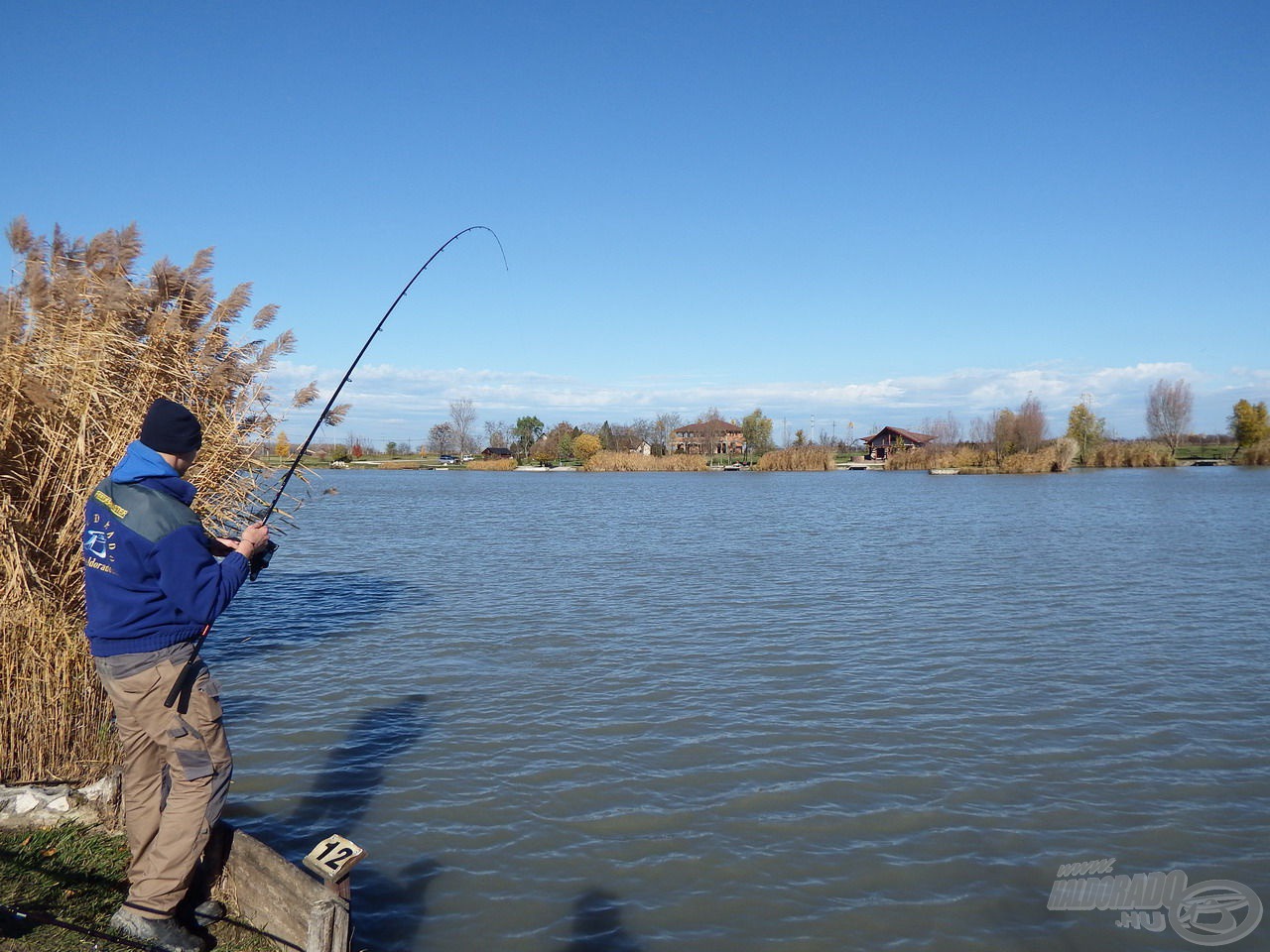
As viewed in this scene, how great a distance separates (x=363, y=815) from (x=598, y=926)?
7.80ft

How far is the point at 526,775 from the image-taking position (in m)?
7.51

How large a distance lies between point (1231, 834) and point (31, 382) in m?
9.13

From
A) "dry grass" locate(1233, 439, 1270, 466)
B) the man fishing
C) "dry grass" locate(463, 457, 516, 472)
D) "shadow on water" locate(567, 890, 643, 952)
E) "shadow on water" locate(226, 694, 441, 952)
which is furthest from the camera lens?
"dry grass" locate(463, 457, 516, 472)

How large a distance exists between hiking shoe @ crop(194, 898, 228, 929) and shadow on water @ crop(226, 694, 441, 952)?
918mm

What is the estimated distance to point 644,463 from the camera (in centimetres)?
10100

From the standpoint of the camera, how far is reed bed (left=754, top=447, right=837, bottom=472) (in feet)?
313

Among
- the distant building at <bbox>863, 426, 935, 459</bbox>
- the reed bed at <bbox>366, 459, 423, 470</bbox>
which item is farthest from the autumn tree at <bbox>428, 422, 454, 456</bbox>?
the distant building at <bbox>863, 426, 935, 459</bbox>

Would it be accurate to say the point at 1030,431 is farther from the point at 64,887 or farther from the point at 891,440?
the point at 64,887

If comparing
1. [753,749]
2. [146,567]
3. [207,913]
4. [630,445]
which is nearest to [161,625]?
[146,567]

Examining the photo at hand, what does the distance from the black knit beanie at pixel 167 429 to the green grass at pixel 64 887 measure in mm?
2345

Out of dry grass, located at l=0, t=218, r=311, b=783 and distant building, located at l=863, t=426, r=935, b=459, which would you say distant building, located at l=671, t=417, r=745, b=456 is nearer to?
distant building, located at l=863, t=426, r=935, b=459

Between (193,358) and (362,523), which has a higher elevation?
(193,358)

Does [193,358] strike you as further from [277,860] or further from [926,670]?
[926,670]

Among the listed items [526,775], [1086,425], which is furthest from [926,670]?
[1086,425]
